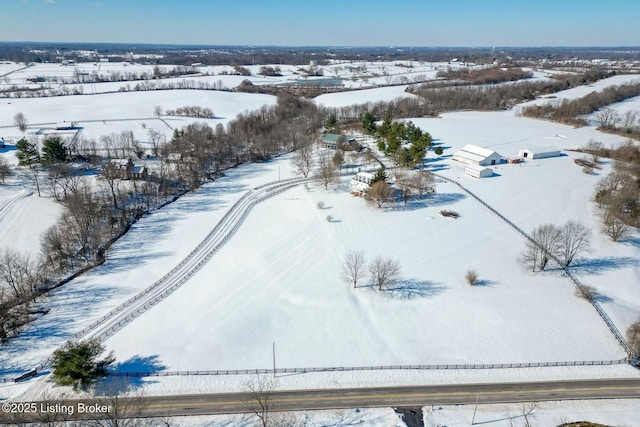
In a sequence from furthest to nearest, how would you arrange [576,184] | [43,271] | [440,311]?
[576,184], [43,271], [440,311]

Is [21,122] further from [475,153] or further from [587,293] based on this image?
[587,293]

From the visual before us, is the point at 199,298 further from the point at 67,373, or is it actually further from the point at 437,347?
the point at 437,347

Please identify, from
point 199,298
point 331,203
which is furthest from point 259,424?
point 331,203

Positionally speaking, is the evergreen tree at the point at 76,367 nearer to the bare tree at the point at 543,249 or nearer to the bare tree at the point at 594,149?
the bare tree at the point at 543,249

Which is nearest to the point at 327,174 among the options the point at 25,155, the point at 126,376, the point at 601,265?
the point at 601,265

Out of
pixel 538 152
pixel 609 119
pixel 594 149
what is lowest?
pixel 538 152

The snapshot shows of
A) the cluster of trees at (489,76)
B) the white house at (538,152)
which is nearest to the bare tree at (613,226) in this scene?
the white house at (538,152)
